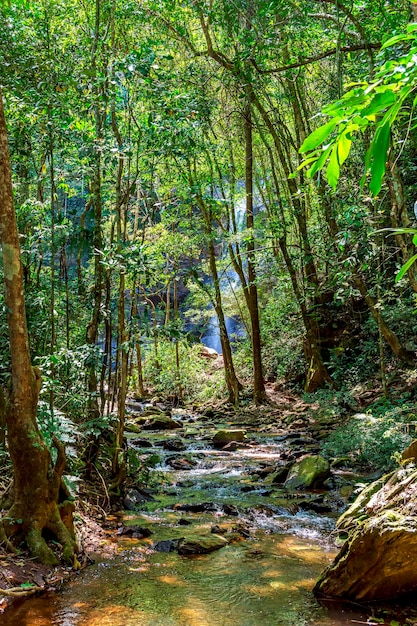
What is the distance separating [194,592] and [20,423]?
6.82 ft

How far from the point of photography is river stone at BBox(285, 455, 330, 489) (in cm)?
759

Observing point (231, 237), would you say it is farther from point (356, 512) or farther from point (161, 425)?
point (356, 512)

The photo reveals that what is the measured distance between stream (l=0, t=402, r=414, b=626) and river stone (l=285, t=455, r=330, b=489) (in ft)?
0.84

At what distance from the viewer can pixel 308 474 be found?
25.3 ft

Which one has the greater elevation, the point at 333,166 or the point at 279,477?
the point at 333,166

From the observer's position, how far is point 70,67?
681cm

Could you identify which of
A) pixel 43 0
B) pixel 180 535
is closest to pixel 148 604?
pixel 180 535

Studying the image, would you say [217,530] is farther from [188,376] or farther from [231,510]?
[188,376]

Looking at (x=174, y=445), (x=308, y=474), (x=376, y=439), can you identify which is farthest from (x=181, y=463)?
(x=376, y=439)

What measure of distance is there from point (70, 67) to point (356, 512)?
653 cm

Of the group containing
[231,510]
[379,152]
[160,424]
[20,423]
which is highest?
[379,152]

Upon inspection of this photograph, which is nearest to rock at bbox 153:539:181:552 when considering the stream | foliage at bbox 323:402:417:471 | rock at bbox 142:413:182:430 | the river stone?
the stream

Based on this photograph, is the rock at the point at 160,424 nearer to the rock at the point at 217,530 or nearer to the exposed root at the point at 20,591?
the rock at the point at 217,530

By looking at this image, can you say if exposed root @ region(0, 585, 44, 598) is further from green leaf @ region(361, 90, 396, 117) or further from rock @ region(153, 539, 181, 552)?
green leaf @ region(361, 90, 396, 117)
